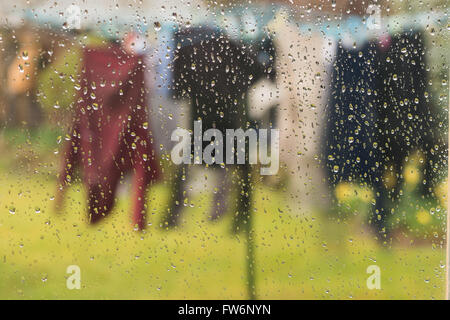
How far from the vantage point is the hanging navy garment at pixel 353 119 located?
1.17 metres

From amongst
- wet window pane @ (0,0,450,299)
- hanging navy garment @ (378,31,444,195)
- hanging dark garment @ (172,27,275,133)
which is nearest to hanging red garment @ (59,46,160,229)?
wet window pane @ (0,0,450,299)

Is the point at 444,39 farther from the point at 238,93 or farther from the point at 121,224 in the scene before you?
the point at 121,224

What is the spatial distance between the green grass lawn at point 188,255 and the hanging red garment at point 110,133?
0.05m

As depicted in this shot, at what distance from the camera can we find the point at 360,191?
1.21 metres

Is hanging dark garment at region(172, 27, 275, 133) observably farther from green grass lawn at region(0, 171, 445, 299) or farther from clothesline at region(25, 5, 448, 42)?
green grass lawn at region(0, 171, 445, 299)

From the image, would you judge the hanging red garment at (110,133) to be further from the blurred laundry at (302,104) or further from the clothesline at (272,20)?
the blurred laundry at (302,104)

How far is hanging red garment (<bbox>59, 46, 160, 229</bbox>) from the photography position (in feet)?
3.75

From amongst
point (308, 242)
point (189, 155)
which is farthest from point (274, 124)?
point (308, 242)

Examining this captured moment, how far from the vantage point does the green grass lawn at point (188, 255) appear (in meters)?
1.17

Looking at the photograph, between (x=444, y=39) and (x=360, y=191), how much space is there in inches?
19.5

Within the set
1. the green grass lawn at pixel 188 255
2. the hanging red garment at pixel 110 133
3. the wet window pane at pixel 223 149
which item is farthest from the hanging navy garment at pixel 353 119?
the hanging red garment at pixel 110 133

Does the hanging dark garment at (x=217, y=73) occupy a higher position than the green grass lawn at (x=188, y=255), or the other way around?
the hanging dark garment at (x=217, y=73)

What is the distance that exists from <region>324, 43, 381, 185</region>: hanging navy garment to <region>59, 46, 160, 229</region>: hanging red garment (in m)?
0.52

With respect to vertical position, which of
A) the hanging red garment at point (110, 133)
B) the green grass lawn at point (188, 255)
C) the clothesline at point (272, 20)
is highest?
the clothesline at point (272, 20)
